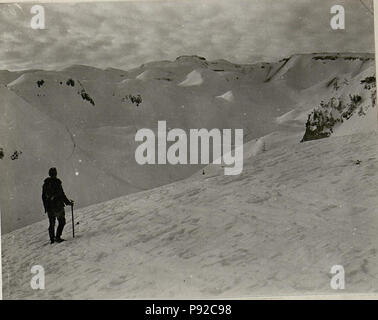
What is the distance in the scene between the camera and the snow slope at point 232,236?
2.22 m

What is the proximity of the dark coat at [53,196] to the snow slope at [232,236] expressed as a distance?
0.07m

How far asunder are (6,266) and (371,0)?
1.76 meters

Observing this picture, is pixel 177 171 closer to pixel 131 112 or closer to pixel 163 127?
pixel 163 127

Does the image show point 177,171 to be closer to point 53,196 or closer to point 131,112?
point 131,112

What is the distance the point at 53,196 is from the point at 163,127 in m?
0.51

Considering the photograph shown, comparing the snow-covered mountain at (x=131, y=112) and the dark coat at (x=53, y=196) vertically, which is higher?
the snow-covered mountain at (x=131, y=112)

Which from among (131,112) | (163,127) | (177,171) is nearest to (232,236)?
(177,171)

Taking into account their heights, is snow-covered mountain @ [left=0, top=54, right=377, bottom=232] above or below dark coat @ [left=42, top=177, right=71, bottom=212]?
above

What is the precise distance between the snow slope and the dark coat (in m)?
0.07

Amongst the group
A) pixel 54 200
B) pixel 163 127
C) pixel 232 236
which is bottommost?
pixel 232 236

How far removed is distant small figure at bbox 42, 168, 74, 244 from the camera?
2309mm

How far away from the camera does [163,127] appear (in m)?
2.34

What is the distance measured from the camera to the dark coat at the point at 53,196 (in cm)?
231

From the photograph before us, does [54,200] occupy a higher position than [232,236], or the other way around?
[54,200]
